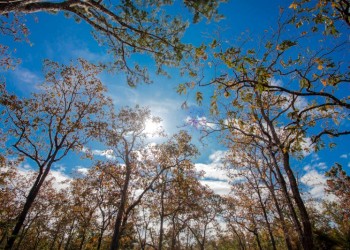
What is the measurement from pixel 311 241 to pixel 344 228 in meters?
1.22

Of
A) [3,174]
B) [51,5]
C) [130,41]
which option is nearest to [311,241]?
[130,41]

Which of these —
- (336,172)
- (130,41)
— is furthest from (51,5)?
(336,172)

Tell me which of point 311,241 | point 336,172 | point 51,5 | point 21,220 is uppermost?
point 336,172

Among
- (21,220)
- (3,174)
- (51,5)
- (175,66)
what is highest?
(175,66)

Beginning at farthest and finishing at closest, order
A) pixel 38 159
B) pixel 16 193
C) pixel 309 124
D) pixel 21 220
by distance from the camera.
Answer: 1. pixel 16 193
2. pixel 38 159
3. pixel 21 220
4. pixel 309 124

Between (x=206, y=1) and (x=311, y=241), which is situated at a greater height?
(x=206, y=1)

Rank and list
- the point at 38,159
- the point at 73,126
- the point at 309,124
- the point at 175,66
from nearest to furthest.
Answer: the point at 309,124, the point at 175,66, the point at 38,159, the point at 73,126

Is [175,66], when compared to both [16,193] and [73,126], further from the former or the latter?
[16,193]

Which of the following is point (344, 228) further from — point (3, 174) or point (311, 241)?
point (3, 174)

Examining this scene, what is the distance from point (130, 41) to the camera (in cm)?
927

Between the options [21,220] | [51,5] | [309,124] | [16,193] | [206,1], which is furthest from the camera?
[16,193]

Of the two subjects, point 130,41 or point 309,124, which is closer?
point 309,124

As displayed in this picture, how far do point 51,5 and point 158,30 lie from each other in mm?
3755

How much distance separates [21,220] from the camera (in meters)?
12.7
